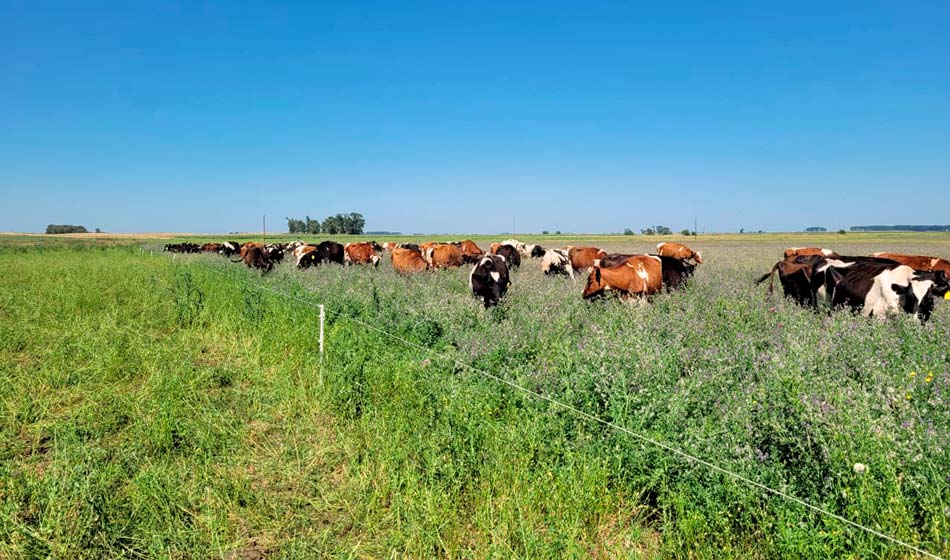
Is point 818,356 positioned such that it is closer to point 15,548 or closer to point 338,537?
point 338,537

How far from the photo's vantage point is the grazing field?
3.17 m

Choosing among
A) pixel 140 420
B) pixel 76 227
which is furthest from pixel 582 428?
pixel 76 227

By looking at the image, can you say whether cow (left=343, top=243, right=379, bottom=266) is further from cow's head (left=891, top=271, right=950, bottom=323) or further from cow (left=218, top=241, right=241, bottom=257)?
cow's head (left=891, top=271, right=950, bottom=323)

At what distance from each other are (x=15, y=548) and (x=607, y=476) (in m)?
3.95

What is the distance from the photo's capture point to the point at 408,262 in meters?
21.2

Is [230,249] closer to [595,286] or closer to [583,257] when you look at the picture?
[583,257]

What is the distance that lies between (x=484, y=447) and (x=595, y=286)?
7914 mm

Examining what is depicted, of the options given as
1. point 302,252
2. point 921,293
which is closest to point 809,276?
point 921,293

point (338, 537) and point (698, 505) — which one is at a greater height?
point (698, 505)

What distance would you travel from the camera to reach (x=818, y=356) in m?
5.54

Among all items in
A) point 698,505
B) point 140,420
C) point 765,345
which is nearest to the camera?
point 698,505

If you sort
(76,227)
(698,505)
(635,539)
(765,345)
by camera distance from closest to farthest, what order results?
(635,539), (698,505), (765,345), (76,227)

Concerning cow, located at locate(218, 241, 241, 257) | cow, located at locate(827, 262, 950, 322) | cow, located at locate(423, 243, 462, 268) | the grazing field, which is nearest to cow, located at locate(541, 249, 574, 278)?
cow, located at locate(423, 243, 462, 268)

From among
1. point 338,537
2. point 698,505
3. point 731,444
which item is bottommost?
point 338,537
